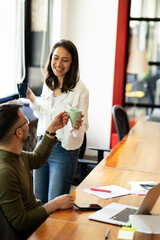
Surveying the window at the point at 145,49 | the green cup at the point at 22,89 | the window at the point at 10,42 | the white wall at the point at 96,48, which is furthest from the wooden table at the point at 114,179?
the window at the point at 10,42

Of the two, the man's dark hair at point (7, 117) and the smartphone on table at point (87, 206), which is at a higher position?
the man's dark hair at point (7, 117)

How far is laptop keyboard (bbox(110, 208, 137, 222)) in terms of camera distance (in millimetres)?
1991

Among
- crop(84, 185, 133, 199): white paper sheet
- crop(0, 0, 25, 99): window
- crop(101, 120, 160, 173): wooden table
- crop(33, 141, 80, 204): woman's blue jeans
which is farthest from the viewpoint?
crop(0, 0, 25, 99): window

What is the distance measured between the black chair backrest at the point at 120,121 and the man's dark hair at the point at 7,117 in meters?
2.31

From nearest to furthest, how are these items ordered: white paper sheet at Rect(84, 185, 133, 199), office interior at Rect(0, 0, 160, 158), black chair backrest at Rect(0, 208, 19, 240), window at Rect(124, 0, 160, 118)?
black chair backrest at Rect(0, 208, 19, 240) → white paper sheet at Rect(84, 185, 133, 199) → office interior at Rect(0, 0, 160, 158) → window at Rect(124, 0, 160, 118)

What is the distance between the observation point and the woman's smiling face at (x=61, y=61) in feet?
9.10

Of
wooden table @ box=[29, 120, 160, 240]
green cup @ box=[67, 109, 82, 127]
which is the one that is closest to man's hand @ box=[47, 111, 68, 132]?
green cup @ box=[67, 109, 82, 127]

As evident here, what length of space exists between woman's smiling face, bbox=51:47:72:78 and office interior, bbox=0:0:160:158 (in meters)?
2.04

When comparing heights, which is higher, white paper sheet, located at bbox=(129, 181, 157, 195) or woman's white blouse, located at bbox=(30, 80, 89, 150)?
woman's white blouse, located at bbox=(30, 80, 89, 150)

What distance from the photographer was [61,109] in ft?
9.07

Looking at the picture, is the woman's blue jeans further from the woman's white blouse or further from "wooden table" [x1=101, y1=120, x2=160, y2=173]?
"wooden table" [x1=101, y1=120, x2=160, y2=173]

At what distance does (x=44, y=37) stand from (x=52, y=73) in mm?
2103

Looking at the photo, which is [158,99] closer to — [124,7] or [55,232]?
[124,7]

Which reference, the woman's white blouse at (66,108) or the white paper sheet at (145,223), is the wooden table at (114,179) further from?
the woman's white blouse at (66,108)
